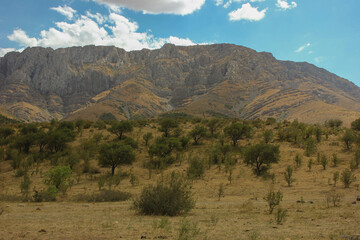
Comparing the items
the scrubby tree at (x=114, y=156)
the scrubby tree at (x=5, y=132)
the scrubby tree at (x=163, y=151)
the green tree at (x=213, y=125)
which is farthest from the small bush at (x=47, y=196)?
the green tree at (x=213, y=125)

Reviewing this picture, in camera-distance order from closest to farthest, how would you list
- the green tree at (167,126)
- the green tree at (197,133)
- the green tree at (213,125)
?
the green tree at (197,133) < the green tree at (167,126) < the green tree at (213,125)

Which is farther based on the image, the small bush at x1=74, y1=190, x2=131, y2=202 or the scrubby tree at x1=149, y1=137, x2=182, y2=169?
the scrubby tree at x1=149, y1=137, x2=182, y2=169

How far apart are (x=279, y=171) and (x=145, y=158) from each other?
60.8 feet

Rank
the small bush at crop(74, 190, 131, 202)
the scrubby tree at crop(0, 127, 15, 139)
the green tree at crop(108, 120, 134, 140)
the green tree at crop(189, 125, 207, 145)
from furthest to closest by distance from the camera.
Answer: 1. the green tree at crop(108, 120, 134, 140)
2. the green tree at crop(189, 125, 207, 145)
3. the scrubby tree at crop(0, 127, 15, 139)
4. the small bush at crop(74, 190, 131, 202)

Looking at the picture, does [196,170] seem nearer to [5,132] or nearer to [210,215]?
[210,215]

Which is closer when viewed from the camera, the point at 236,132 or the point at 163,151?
the point at 163,151

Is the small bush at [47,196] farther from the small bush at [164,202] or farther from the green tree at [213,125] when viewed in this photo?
the green tree at [213,125]

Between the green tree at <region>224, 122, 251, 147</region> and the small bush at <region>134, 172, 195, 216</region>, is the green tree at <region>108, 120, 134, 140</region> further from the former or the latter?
the small bush at <region>134, 172, 195, 216</region>

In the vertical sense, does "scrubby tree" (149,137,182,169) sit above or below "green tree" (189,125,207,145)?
below

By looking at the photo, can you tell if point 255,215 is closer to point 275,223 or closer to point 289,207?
point 275,223

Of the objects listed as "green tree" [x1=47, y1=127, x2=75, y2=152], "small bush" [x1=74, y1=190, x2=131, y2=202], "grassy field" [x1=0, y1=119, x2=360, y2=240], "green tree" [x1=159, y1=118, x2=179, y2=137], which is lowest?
"small bush" [x1=74, y1=190, x2=131, y2=202]

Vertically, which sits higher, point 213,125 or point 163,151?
point 213,125

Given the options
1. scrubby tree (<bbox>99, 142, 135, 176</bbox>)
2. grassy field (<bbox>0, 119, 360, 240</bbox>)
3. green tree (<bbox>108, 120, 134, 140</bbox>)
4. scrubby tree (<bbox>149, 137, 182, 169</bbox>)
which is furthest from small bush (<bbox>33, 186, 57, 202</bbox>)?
green tree (<bbox>108, 120, 134, 140</bbox>)

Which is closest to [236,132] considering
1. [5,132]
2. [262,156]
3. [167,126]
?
[262,156]
